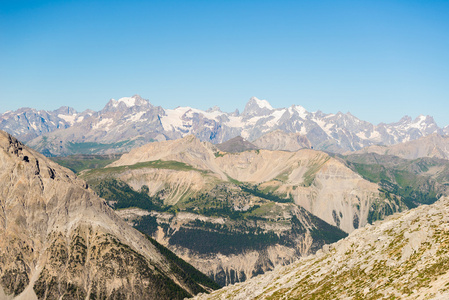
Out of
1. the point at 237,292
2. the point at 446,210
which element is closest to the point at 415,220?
the point at 446,210

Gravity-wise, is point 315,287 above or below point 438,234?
below

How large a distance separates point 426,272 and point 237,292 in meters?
84.0

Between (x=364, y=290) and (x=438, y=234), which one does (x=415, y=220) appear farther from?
(x=364, y=290)

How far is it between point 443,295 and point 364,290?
1969 cm

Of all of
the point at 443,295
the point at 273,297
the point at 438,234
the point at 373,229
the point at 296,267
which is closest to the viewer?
the point at 443,295

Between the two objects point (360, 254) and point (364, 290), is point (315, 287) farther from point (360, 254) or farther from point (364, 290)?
point (364, 290)

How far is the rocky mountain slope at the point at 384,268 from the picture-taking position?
7388cm

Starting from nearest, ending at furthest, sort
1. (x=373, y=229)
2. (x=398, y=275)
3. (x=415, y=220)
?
(x=398, y=275), (x=415, y=220), (x=373, y=229)

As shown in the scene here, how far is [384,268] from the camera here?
287 feet

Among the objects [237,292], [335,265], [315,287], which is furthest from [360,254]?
[237,292]

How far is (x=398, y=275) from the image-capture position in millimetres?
80562

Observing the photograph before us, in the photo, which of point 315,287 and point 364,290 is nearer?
point 364,290

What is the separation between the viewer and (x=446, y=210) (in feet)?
324

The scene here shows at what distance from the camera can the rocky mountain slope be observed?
7388cm
